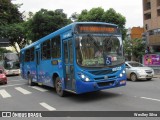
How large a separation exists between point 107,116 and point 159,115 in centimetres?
148

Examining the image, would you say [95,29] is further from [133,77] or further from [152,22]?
[152,22]

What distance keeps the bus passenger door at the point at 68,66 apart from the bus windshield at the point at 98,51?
1.99 feet

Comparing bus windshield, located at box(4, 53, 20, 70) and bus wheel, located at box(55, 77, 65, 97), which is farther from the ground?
bus windshield, located at box(4, 53, 20, 70)

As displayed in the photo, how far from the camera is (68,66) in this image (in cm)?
1088

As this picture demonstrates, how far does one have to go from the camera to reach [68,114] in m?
8.35

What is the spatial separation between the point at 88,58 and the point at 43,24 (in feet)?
85.8

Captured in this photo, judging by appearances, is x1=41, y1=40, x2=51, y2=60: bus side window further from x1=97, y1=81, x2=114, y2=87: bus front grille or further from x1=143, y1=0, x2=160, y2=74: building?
x1=143, y1=0, x2=160, y2=74: building

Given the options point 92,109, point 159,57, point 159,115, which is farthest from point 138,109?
point 159,57

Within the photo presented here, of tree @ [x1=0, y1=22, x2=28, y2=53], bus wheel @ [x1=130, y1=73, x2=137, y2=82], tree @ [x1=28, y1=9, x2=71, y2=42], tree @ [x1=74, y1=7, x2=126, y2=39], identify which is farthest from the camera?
tree @ [x1=0, y1=22, x2=28, y2=53]

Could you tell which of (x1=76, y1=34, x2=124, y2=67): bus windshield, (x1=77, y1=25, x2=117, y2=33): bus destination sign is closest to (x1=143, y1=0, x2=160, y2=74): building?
(x1=77, y1=25, x2=117, y2=33): bus destination sign

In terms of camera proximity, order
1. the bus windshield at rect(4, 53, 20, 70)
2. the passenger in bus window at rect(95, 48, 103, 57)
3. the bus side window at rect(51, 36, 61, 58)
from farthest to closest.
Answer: the bus windshield at rect(4, 53, 20, 70), the bus side window at rect(51, 36, 61, 58), the passenger in bus window at rect(95, 48, 103, 57)

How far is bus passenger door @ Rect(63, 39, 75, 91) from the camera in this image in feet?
34.6

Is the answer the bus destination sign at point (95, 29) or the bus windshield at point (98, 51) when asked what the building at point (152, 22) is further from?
the bus windshield at point (98, 51)

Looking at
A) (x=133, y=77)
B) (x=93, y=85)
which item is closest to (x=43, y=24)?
(x=133, y=77)
